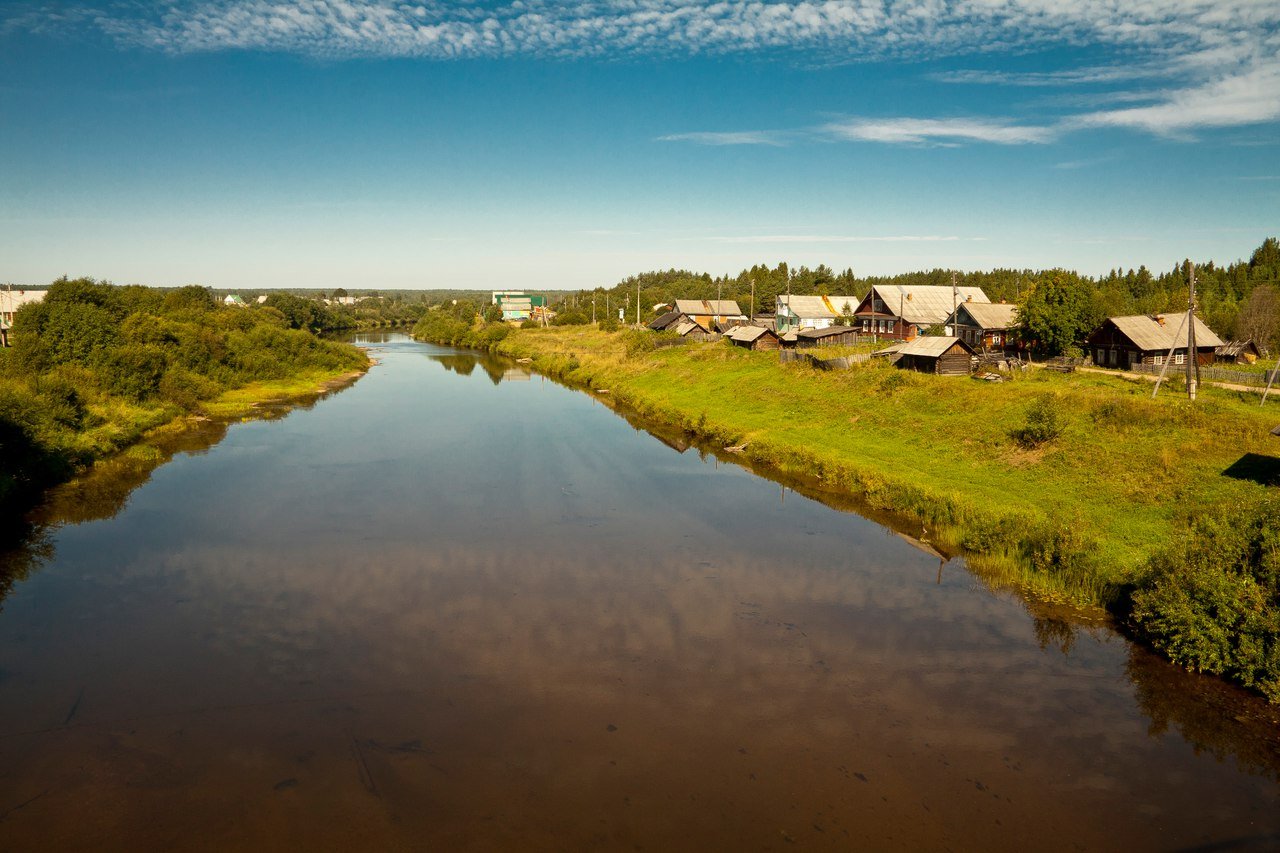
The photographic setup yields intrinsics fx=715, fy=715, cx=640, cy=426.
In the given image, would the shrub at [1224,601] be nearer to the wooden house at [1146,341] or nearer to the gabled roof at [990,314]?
the wooden house at [1146,341]

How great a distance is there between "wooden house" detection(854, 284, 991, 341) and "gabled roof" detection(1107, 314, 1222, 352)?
53.4 feet

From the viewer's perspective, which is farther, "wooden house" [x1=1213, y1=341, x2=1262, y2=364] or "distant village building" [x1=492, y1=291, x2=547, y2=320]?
"distant village building" [x1=492, y1=291, x2=547, y2=320]

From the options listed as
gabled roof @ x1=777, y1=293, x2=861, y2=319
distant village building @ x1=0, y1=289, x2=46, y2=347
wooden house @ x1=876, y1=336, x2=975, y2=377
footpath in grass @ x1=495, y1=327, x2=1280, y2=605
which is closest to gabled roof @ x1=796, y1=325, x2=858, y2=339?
gabled roof @ x1=777, y1=293, x2=861, y2=319

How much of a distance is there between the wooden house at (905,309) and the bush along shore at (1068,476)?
18.1m

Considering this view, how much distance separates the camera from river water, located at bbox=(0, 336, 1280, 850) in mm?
10742

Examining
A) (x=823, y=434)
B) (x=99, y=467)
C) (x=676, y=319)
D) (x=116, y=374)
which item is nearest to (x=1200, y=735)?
(x=823, y=434)

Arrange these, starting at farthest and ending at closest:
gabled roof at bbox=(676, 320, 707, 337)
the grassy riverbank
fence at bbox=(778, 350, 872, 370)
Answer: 1. gabled roof at bbox=(676, 320, 707, 337)
2. fence at bbox=(778, 350, 872, 370)
3. the grassy riverbank

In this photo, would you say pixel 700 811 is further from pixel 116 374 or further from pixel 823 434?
pixel 116 374

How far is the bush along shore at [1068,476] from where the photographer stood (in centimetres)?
1386

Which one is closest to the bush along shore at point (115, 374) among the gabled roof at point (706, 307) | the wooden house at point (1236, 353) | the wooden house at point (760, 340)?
the wooden house at point (760, 340)

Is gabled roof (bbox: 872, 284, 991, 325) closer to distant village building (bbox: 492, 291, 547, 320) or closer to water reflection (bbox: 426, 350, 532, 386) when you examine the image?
water reflection (bbox: 426, 350, 532, 386)

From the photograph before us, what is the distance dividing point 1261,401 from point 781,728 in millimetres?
28071

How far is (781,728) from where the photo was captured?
12.9 metres

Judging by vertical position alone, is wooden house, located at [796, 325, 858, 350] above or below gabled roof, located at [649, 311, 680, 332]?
below
